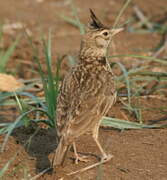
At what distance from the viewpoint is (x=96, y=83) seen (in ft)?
16.5

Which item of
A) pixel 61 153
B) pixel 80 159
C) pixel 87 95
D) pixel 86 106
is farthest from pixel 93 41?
pixel 61 153

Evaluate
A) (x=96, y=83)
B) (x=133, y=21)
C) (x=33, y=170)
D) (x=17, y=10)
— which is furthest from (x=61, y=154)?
(x=17, y=10)

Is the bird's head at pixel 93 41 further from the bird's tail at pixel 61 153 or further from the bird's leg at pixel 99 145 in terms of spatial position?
the bird's tail at pixel 61 153

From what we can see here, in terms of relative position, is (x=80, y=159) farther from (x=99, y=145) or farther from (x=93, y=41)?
(x=93, y=41)

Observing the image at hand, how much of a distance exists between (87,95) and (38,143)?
774 mm

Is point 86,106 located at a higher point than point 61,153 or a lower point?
higher

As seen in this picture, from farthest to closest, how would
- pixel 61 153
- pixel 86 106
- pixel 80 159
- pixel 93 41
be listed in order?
pixel 93 41, pixel 80 159, pixel 86 106, pixel 61 153

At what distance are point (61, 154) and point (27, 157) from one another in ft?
2.17

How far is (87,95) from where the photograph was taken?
4.87 m

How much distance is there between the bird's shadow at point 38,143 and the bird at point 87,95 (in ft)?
0.90

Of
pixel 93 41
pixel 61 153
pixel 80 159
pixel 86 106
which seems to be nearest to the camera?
pixel 61 153

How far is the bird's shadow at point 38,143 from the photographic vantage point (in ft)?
16.2

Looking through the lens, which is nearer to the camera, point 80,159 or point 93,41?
point 80,159

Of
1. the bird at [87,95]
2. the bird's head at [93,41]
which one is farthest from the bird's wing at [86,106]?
the bird's head at [93,41]
